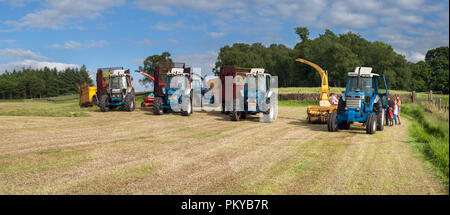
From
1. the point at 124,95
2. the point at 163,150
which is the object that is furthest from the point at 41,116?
the point at 163,150

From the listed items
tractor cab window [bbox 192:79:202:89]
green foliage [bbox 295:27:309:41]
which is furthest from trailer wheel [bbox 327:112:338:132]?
green foliage [bbox 295:27:309:41]

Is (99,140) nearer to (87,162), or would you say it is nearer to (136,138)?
(136,138)

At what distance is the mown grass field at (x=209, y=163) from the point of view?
595cm

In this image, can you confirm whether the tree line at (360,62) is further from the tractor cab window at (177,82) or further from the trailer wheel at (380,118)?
the trailer wheel at (380,118)

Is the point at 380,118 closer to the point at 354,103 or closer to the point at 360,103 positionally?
the point at 360,103

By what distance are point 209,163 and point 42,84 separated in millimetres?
89527

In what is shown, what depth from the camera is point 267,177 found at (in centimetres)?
664

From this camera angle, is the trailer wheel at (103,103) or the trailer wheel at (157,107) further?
the trailer wheel at (103,103)

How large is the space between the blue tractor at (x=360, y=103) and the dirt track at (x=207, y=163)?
711mm

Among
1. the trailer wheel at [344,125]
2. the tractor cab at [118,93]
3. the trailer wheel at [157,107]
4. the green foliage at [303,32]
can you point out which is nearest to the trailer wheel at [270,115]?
the trailer wheel at [344,125]

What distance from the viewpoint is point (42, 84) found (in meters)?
85.7

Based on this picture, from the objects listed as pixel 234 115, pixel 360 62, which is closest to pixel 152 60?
pixel 360 62

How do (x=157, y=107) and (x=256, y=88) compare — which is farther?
(x=157, y=107)

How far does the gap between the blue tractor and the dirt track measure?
0.71 meters
